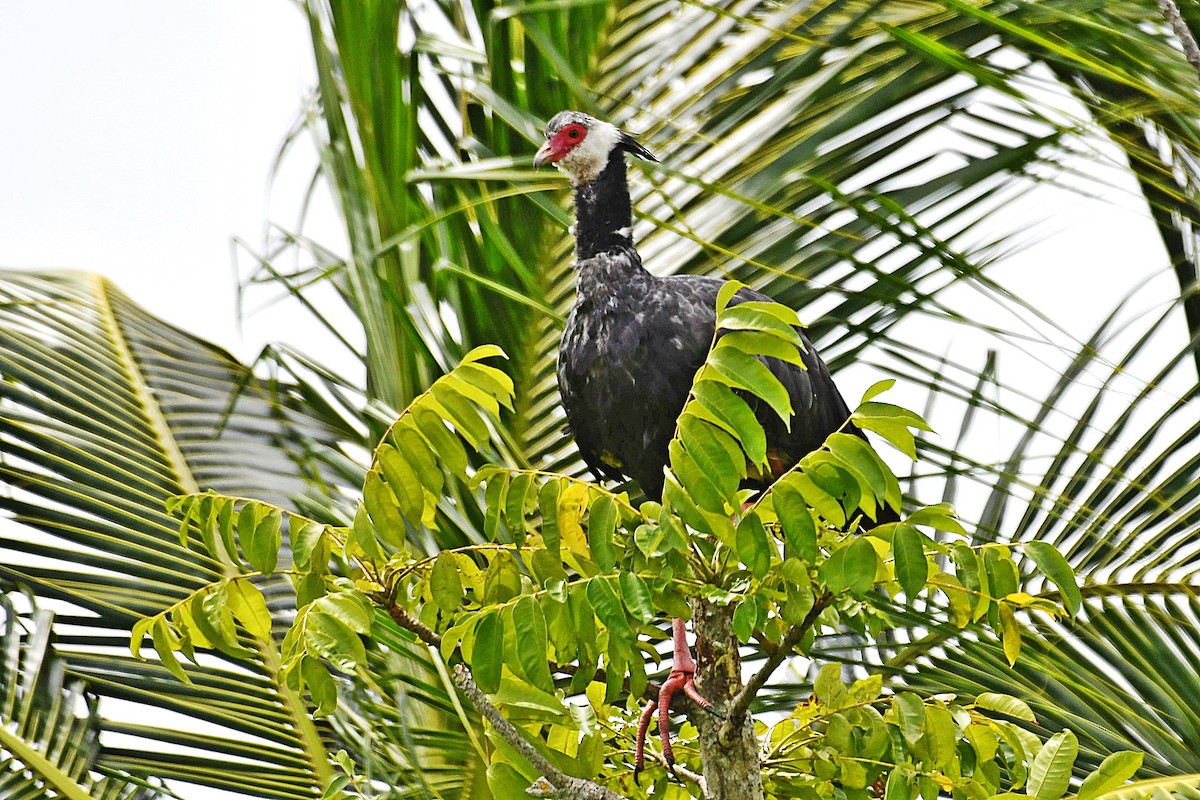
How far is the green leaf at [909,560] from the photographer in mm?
1317

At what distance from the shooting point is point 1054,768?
1366 mm

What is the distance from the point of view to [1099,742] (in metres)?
2.17

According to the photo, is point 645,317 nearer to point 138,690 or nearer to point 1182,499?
point 1182,499

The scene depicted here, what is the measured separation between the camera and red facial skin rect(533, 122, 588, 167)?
2.36 meters

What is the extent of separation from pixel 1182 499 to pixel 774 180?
3.76ft

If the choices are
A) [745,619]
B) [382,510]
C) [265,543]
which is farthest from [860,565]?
[265,543]

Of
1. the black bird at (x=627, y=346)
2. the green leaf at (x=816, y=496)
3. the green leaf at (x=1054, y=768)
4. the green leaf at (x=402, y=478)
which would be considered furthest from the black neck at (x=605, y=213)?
the green leaf at (x=1054, y=768)

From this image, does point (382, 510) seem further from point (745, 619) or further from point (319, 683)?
point (745, 619)

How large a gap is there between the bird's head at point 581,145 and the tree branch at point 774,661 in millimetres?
1216

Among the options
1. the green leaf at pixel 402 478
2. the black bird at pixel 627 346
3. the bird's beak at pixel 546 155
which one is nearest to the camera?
the green leaf at pixel 402 478

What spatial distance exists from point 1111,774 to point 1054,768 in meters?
0.06

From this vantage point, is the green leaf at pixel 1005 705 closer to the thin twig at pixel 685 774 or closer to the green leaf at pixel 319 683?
the thin twig at pixel 685 774

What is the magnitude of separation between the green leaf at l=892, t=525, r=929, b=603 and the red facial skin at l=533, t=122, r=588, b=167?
1.27 meters

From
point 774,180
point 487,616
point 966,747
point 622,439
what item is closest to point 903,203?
point 774,180
